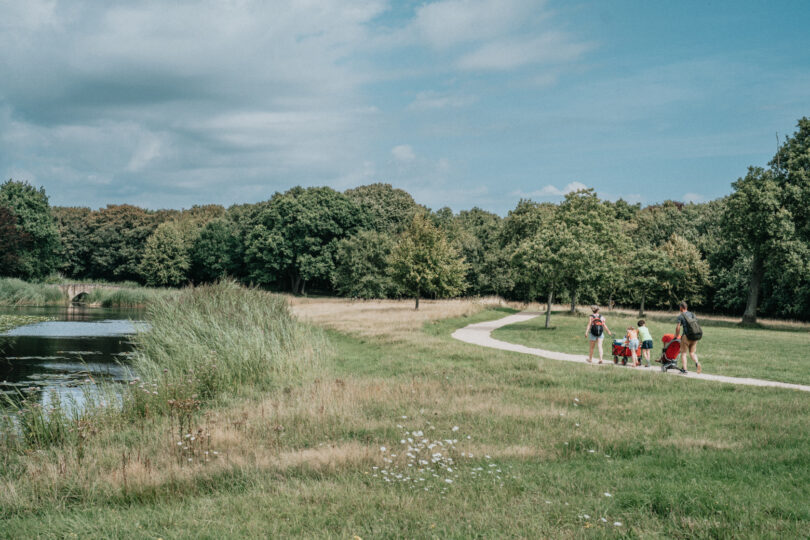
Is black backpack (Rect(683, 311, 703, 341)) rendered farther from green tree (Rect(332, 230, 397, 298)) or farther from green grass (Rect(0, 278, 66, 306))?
green grass (Rect(0, 278, 66, 306))

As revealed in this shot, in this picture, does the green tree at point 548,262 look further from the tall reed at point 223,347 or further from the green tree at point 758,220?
the green tree at point 758,220

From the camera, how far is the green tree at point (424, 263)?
1681 inches

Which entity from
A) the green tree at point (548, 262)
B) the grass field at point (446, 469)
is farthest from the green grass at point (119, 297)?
the grass field at point (446, 469)

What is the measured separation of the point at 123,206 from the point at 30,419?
323 ft

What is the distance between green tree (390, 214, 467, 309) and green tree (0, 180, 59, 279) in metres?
44.0

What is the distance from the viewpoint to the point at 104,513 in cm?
595

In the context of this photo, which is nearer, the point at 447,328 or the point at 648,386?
the point at 648,386

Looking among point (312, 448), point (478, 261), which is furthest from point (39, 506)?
point (478, 261)

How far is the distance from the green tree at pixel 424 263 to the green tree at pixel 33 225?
4399 cm

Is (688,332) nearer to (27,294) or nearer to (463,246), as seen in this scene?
(27,294)

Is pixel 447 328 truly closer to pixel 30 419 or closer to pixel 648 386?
pixel 648 386

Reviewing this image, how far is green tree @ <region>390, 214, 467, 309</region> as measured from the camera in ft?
140

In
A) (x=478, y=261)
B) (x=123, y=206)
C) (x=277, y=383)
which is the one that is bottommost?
(x=277, y=383)

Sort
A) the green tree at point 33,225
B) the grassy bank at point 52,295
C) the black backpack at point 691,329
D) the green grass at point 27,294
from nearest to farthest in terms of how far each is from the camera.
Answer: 1. the black backpack at point 691,329
2. the green grass at point 27,294
3. the grassy bank at point 52,295
4. the green tree at point 33,225
